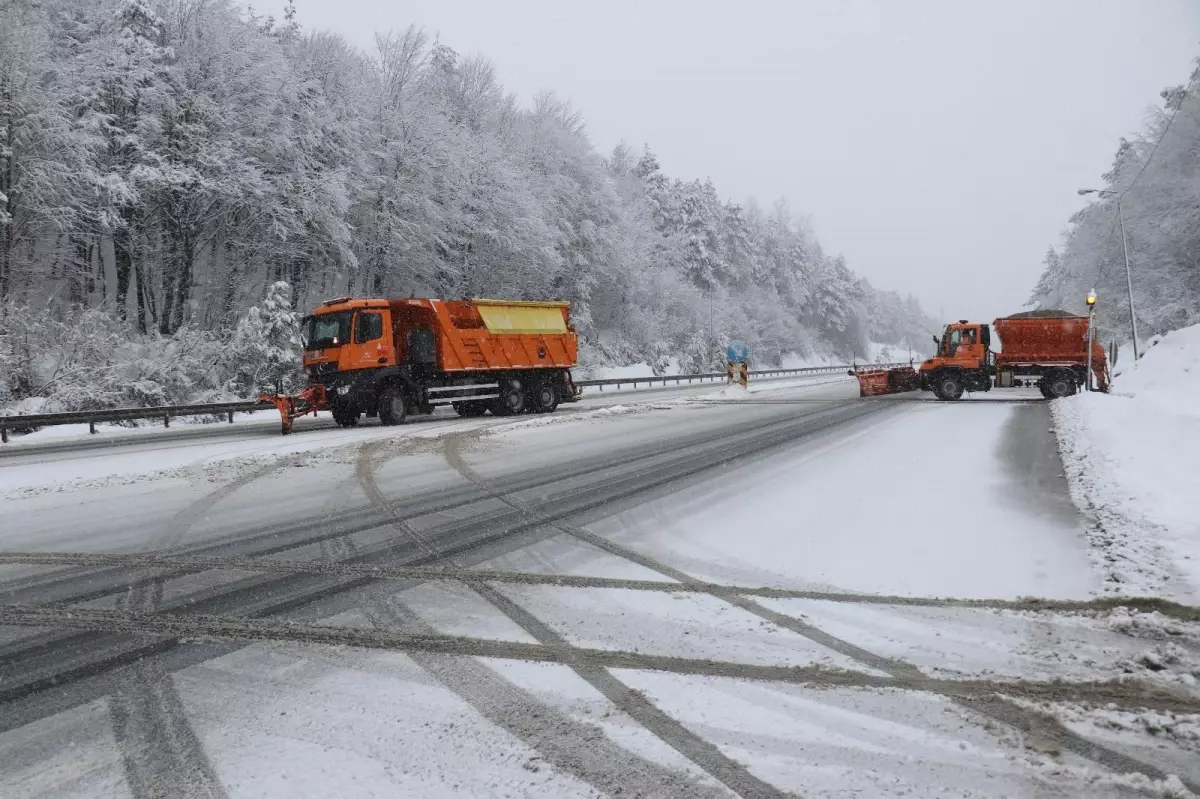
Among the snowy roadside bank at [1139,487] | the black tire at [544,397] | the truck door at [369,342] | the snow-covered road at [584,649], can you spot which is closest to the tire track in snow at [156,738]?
the snow-covered road at [584,649]

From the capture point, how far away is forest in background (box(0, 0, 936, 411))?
805 inches

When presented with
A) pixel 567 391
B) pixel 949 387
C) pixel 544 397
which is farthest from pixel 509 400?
pixel 949 387

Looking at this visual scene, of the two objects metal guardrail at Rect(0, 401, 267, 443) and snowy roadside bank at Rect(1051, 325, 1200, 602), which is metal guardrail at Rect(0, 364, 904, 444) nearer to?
metal guardrail at Rect(0, 401, 267, 443)

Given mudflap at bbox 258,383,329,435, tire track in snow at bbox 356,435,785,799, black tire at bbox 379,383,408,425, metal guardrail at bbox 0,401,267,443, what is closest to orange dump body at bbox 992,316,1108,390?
black tire at bbox 379,383,408,425

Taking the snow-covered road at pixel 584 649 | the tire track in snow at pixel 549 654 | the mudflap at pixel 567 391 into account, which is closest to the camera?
the snow-covered road at pixel 584 649

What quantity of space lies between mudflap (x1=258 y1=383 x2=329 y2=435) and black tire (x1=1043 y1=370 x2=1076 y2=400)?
976 inches

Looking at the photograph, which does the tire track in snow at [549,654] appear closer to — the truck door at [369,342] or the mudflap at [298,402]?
the mudflap at [298,402]

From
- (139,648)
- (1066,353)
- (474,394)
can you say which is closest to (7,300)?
(474,394)

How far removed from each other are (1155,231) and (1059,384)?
686 inches

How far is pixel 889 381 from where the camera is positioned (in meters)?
28.1

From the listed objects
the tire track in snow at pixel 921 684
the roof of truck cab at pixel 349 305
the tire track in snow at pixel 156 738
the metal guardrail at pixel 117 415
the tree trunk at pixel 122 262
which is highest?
the tree trunk at pixel 122 262

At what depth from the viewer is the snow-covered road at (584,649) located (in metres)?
2.58

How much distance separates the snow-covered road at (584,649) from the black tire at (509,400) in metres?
12.7

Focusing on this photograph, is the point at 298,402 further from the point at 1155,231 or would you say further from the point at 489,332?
the point at 1155,231
